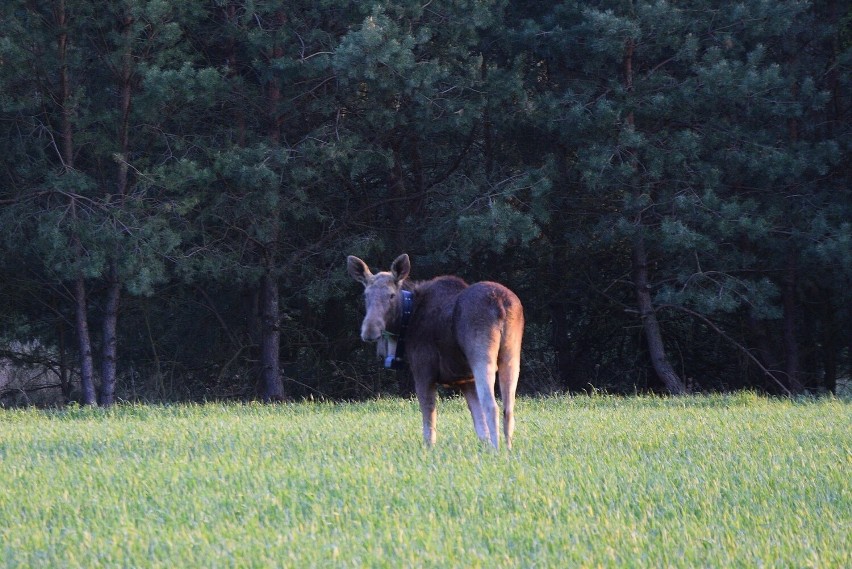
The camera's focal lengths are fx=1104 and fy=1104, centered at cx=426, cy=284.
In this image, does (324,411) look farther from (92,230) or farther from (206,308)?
(206,308)

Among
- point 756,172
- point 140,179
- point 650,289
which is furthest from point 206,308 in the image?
point 756,172

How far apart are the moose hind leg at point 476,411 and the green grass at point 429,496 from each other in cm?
12

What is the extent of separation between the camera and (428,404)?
32.9ft

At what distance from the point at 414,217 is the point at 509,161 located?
2.30 meters

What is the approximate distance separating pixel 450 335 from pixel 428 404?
0.73 meters

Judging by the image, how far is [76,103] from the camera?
20.0 meters

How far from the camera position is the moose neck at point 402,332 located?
403 inches

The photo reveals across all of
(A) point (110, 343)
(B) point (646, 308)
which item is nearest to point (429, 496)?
(A) point (110, 343)

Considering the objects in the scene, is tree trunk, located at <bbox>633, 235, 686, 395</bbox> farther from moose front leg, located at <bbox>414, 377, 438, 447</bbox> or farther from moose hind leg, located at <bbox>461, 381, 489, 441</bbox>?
moose front leg, located at <bbox>414, 377, 438, 447</bbox>

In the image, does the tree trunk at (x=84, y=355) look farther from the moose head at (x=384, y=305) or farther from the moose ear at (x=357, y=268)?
the moose head at (x=384, y=305)

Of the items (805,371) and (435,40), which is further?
(805,371)

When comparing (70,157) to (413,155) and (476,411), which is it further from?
(476,411)

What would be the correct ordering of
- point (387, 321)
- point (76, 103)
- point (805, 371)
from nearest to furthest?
1. point (387, 321)
2. point (76, 103)
3. point (805, 371)

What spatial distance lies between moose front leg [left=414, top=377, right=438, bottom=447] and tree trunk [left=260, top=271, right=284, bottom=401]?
38.7ft
